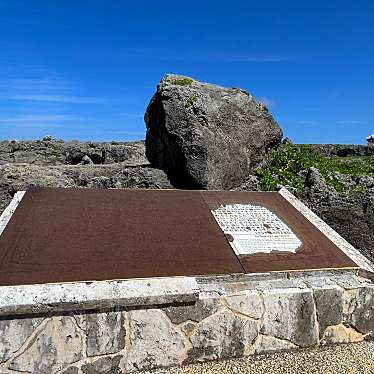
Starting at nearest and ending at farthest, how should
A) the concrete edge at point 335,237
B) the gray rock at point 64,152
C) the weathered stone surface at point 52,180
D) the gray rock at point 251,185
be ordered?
the concrete edge at point 335,237
the weathered stone surface at point 52,180
the gray rock at point 251,185
the gray rock at point 64,152

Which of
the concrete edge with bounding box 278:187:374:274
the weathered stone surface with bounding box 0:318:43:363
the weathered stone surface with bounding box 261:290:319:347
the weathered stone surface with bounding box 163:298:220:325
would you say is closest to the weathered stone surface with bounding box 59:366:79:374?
A: the weathered stone surface with bounding box 0:318:43:363

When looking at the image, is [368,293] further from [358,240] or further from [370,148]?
[370,148]

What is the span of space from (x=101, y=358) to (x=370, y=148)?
530 inches

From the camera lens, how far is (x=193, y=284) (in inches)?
111

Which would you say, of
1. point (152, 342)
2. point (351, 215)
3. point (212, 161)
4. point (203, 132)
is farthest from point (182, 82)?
point (152, 342)

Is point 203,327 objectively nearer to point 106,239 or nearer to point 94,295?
point 94,295

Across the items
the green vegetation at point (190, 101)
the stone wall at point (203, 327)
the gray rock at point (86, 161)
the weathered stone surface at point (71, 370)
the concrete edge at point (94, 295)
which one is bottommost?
the weathered stone surface at point (71, 370)

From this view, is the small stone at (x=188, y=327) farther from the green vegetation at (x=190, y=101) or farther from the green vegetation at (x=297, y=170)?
the green vegetation at (x=190, y=101)

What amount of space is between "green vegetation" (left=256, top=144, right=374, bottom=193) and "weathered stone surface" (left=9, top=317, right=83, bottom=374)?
13.4ft

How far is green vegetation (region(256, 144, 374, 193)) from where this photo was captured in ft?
20.5

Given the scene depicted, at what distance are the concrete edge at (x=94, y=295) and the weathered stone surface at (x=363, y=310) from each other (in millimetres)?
1367

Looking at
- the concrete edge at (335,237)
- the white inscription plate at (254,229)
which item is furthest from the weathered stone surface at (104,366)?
the concrete edge at (335,237)

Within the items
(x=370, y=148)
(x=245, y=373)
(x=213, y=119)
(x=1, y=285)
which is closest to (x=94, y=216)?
(x=1, y=285)

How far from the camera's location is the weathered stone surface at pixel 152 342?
2.73 meters
